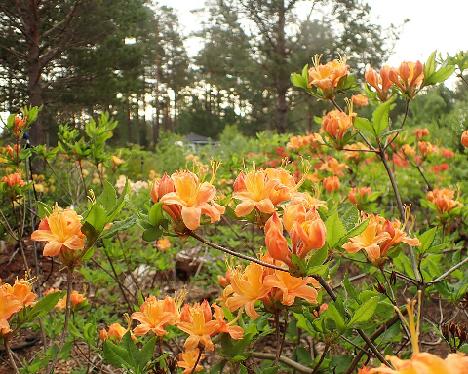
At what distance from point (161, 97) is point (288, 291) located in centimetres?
3074

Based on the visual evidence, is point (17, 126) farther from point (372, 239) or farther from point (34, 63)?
point (34, 63)

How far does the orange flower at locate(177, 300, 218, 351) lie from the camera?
2.98ft

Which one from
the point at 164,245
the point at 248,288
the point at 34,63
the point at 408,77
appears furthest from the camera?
the point at 34,63

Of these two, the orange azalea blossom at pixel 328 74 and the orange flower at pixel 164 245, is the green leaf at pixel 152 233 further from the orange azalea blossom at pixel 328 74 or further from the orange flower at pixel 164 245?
the orange flower at pixel 164 245

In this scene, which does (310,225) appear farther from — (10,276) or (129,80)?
(129,80)

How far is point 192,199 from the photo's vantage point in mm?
796

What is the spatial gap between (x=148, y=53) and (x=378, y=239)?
1463 cm

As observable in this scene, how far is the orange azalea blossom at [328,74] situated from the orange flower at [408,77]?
0.14 m

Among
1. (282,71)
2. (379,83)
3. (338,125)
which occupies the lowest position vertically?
(338,125)

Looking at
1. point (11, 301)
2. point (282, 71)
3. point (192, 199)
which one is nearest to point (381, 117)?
point (192, 199)

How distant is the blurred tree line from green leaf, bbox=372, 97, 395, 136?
45.3 inches

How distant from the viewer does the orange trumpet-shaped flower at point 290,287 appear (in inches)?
30.1

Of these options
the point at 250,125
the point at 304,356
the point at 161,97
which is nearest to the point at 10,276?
the point at 304,356

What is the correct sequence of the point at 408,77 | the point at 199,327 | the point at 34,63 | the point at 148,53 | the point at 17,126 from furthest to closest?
the point at 148,53
the point at 34,63
the point at 17,126
the point at 408,77
the point at 199,327
